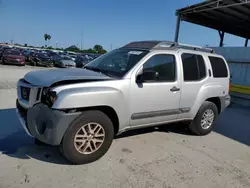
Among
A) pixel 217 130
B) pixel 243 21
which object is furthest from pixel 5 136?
pixel 243 21

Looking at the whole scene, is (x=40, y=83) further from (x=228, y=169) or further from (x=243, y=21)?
(x=243, y=21)

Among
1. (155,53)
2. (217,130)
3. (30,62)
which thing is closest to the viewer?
(155,53)

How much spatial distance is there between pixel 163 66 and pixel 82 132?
1.94 m

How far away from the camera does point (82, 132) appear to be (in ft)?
10.5

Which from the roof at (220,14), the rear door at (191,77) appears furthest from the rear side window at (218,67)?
the roof at (220,14)

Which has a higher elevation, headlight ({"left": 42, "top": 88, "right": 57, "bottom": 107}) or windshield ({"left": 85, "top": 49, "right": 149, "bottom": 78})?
windshield ({"left": 85, "top": 49, "right": 149, "bottom": 78})

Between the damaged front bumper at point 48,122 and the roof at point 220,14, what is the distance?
11.3 m

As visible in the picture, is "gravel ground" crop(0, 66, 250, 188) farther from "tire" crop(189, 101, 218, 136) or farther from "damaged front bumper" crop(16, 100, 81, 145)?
"damaged front bumper" crop(16, 100, 81, 145)

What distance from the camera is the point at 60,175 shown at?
2.97 meters

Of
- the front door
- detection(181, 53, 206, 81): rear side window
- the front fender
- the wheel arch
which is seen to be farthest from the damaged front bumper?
the wheel arch

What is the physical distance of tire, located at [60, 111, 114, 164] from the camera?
3064 mm

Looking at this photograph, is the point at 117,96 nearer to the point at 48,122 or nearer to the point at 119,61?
the point at 119,61

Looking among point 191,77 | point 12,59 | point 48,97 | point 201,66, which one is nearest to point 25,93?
point 48,97

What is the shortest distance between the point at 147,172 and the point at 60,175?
1235 millimetres
